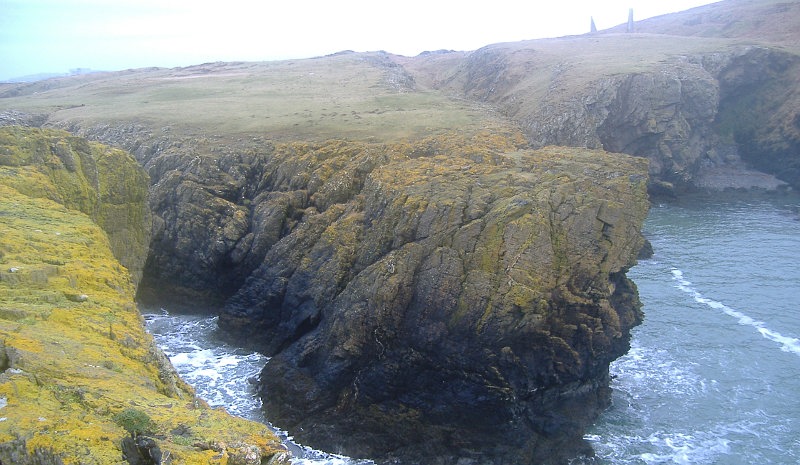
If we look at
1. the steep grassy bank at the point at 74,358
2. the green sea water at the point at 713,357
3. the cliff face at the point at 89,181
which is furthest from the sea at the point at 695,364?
the steep grassy bank at the point at 74,358

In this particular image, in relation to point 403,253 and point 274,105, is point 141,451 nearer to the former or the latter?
point 403,253

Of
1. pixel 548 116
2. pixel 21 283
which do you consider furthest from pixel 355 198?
pixel 548 116

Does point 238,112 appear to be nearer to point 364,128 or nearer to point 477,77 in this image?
point 364,128

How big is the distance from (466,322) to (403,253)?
176 inches

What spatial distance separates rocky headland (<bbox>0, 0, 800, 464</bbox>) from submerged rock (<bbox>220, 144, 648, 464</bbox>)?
3.1 inches

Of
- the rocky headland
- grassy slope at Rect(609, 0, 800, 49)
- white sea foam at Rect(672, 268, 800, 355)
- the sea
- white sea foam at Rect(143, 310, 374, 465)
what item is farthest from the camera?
grassy slope at Rect(609, 0, 800, 49)

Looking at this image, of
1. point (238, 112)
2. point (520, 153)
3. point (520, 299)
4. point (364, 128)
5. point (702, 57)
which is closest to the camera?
point (520, 299)

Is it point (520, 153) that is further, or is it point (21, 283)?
point (520, 153)

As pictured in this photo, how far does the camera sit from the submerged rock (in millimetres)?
25391

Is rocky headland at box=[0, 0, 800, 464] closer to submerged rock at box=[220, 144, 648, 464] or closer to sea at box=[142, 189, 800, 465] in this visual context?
submerged rock at box=[220, 144, 648, 464]

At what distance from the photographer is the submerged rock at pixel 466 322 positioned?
25.4 metres

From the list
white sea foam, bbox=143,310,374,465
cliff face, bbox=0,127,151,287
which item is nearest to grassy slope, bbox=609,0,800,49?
white sea foam, bbox=143,310,374,465

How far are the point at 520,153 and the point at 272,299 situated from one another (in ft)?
55.5

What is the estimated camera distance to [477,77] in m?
83.6
